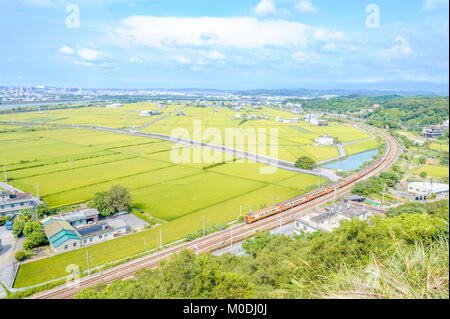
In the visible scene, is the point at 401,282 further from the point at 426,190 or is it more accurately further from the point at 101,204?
the point at 426,190

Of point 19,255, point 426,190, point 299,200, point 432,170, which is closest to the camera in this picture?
point 19,255

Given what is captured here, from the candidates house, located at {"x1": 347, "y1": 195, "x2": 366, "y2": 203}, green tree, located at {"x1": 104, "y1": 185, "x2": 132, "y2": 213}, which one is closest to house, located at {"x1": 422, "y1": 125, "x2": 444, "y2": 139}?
house, located at {"x1": 347, "y1": 195, "x2": 366, "y2": 203}

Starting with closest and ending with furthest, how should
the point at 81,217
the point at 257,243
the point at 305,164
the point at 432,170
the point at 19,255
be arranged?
the point at 19,255, the point at 257,243, the point at 81,217, the point at 432,170, the point at 305,164

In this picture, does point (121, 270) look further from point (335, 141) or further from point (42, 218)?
point (335, 141)

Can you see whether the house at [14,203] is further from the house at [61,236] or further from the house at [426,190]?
the house at [426,190]

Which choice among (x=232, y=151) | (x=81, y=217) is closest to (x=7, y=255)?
(x=81, y=217)

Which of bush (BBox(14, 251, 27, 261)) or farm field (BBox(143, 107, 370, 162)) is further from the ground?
farm field (BBox(143, 107, 370, 162))

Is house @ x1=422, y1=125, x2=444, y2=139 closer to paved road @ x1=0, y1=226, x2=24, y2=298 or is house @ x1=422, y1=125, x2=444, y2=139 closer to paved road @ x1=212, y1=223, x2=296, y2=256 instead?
paved road @ x1=212, y1=223, x2=296, y2=256
